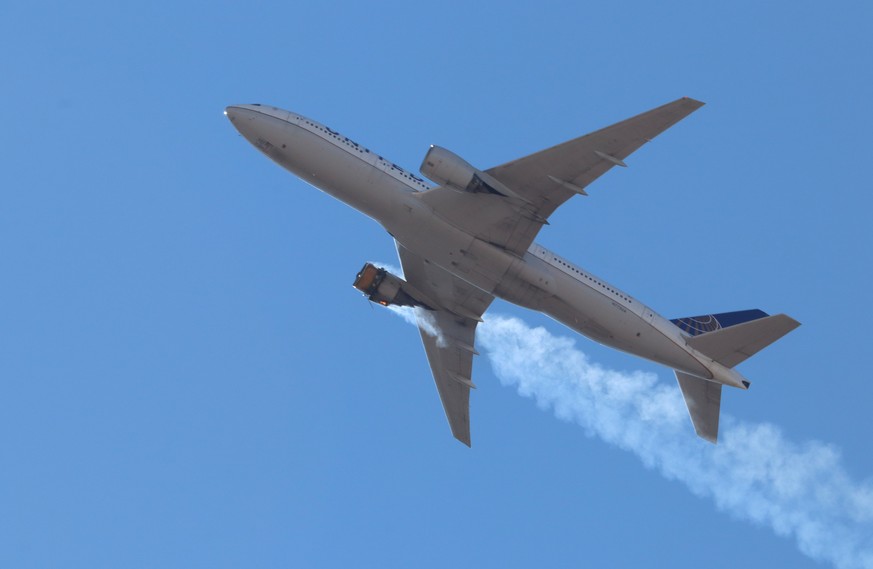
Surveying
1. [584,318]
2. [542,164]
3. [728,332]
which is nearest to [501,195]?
[542,164]

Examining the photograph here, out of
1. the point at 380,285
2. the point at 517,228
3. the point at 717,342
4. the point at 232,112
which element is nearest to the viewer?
the point at 517,228

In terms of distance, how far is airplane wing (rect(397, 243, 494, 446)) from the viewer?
223 ft

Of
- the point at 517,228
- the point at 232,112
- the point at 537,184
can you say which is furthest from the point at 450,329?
the point at 232,112

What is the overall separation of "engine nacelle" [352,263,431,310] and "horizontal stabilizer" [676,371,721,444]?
15387 millimetres

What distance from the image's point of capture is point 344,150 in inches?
2377

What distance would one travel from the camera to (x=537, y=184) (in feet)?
194

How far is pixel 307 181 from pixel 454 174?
7.58 m

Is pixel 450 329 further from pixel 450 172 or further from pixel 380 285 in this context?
pixel 450 172

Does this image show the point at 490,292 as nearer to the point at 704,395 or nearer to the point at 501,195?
the point at 501,195

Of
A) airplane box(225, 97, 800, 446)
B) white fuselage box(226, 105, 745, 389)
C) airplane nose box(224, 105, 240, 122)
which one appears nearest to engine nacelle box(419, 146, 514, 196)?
airplane box(225, 97, 800, 446)

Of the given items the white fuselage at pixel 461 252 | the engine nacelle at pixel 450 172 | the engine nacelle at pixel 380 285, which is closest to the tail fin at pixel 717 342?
the white fuselage at pixel 461 252

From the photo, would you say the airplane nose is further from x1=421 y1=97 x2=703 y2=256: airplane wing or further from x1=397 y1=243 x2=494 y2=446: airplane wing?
x1=397 y1=243 x2=494 y2=446: airplane wing

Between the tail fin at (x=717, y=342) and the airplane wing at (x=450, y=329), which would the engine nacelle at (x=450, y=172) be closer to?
the airplane wing at (x=450, y=329)

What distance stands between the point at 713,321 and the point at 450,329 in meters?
14.8
